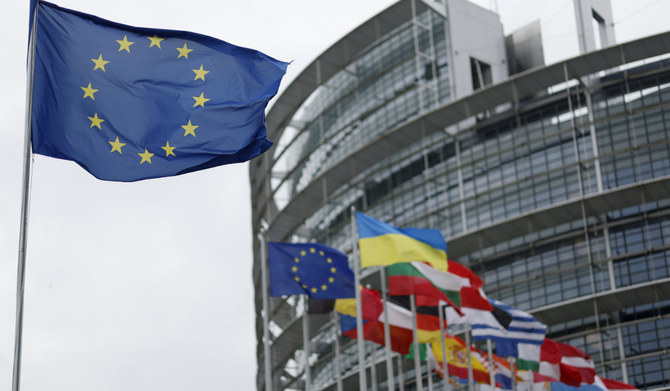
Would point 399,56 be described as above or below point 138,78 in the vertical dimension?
above

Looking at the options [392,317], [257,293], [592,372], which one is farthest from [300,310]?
[392,317]

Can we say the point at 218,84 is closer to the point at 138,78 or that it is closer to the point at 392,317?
the point at 138,78

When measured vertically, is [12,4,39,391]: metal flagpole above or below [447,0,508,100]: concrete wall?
below

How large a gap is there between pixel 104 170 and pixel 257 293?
57.2 metres

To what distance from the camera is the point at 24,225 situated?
13.1 m

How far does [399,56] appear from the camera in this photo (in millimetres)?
60594

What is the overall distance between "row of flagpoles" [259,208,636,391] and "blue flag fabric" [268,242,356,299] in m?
0.03

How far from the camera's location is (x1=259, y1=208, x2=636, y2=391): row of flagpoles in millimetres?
28688

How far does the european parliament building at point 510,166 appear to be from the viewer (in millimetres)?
51500

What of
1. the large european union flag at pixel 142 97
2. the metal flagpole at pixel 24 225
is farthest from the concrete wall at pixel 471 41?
the metal flagpole at pixel 24 225

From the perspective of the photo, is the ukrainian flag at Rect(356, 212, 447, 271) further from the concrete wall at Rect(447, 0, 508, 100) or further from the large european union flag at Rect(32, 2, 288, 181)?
the concrete wall at Rect(447, 0, 508, 100)

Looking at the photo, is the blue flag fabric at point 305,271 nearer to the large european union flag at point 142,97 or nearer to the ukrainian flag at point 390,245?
the ukrainian flag at point 390,245

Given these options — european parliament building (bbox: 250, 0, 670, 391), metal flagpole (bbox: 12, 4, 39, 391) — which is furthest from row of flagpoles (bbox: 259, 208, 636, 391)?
metal flagpole (bbox: 12, 4, 39, 391)

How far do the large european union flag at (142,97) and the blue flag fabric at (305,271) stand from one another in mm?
13098
